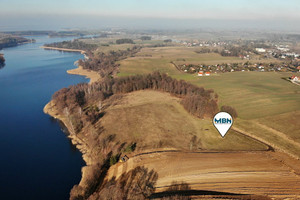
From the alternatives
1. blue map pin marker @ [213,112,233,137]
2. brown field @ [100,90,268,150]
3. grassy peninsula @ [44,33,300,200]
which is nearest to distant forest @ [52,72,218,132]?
grassy peninsula @ [44,33,300,200]

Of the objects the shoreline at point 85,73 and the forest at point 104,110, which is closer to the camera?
the forest at point 104,110

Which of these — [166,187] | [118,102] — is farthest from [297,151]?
[118,102]

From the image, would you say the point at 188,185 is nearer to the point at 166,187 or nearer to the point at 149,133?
the point at 166,187

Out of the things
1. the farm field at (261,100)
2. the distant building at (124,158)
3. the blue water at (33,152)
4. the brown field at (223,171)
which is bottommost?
the blue water at (33,152)

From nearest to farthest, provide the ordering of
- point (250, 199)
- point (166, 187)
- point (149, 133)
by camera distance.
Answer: point (250, 199), point (166, 187), point (149, 133)

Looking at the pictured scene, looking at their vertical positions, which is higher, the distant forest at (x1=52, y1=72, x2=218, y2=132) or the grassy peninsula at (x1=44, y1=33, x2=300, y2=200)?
the distant forest at (x1=52, y1=72, x2=218, y2=132)

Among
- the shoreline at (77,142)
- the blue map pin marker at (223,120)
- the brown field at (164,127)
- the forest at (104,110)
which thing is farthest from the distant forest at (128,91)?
the blue map pin marker at (223,120)

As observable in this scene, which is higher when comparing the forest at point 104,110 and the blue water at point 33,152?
the forest at point 104,110

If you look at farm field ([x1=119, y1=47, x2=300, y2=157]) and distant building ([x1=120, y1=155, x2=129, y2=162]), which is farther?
farm field ([x1=119, y1=47, x2=300, y2=157])

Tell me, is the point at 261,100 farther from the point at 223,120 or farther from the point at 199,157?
the point at 199,157

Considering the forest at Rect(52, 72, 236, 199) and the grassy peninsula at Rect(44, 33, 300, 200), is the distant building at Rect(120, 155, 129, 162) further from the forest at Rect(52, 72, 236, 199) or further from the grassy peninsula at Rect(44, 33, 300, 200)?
the forest at Rect(52, 72, 236, 199)

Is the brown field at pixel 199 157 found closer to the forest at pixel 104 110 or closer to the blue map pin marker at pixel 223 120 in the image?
the forest at pixel 104 110
